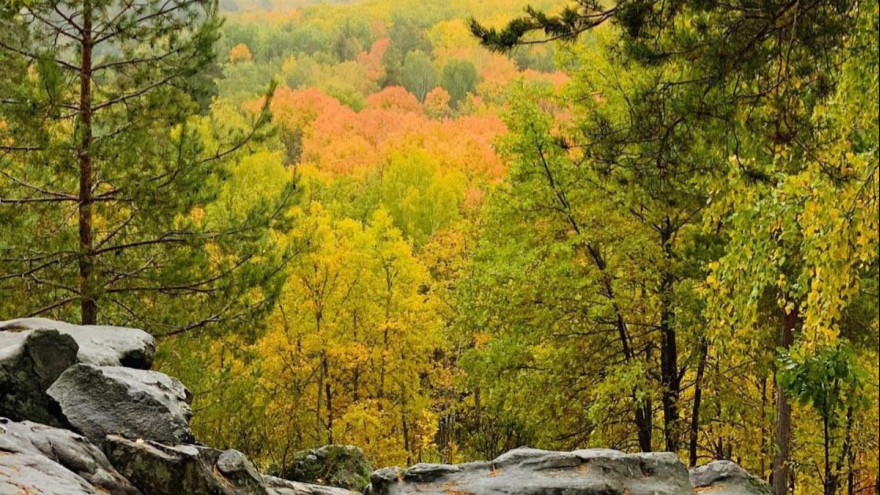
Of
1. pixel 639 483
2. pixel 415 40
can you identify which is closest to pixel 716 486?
pixel 639 483

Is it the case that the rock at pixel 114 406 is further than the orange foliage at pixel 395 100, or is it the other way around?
the orange foliage at pixel 395 100

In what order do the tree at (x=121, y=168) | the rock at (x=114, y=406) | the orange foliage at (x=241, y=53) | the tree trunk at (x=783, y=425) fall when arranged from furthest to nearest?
the orange foliage at (x=241, y=53) → the tree trunk at (x=783, y=425) → the tree at (x=121, y=168) → the rock at (x=114, y=406)

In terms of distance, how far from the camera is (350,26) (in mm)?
118625

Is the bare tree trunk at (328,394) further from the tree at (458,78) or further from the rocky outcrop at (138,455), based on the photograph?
the tree at (458,78)

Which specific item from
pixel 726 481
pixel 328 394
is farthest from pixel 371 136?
pixel 726 481

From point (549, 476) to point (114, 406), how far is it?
14.5ft

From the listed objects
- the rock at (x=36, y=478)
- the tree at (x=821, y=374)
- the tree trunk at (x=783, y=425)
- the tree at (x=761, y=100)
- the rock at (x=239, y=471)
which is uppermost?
the tree at (x=761, y=100)

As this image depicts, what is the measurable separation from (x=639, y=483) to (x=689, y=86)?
14.1ft

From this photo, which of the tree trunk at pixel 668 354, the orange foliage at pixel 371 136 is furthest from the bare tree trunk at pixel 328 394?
the orange foliage at pixel 371 136

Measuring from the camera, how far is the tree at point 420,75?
3743 inches

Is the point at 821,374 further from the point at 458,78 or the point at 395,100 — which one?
the point at 458,78

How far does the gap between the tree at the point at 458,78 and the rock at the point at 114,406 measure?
291 feet

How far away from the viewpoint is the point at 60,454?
611cm

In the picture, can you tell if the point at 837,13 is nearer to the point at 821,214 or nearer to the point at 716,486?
the point at 821,214
